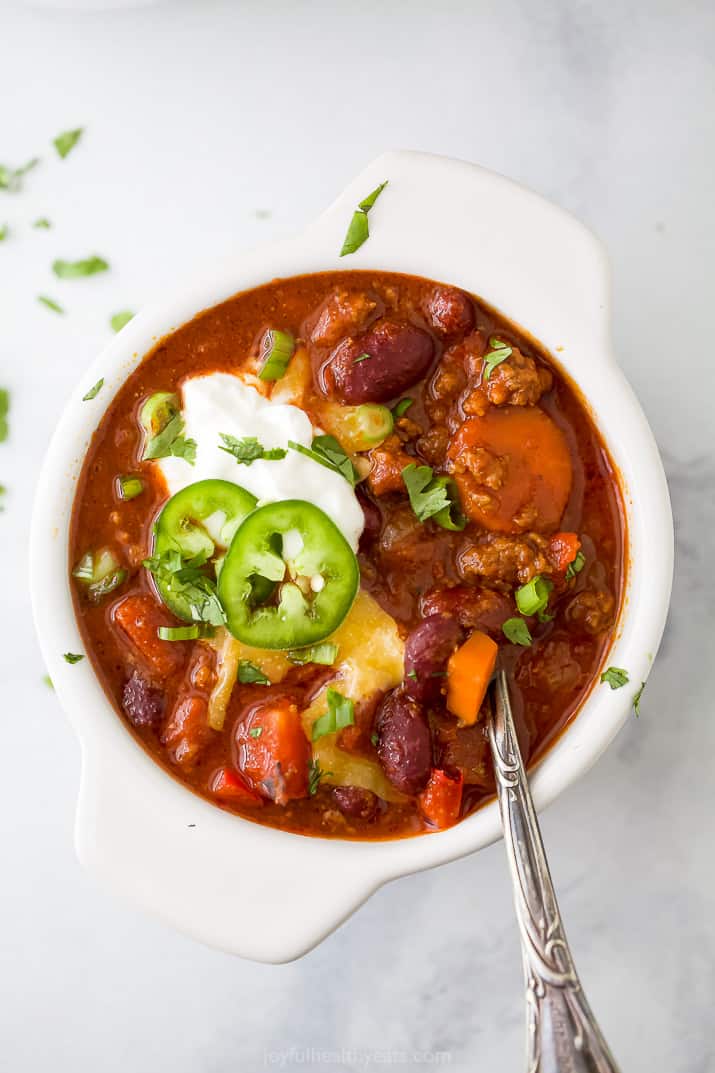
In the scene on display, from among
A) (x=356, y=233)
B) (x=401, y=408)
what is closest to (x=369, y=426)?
(x=401, y=408)

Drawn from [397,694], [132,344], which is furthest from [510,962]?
[132,344]

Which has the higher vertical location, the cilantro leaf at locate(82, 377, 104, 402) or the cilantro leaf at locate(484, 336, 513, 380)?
the cilantro leaf at locate(484, 336, 513, 380)

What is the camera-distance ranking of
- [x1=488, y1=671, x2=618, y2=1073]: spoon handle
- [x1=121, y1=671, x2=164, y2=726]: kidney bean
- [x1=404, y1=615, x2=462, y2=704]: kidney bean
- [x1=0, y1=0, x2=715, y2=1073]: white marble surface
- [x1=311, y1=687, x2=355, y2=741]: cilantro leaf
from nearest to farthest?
[x1=488, y1=671, x2=618, y2=1073]: spoon handle
[x1=404, y1=615, x2=462, y2=704]: kidney bean
[x1=311, y1=687, x2=355, y2=741]: cilantro leaf
[x1=121, y1=671, x2=164, y2=726]: kidney bean
[x1=0, y1=0, x2=715, y2=1073]: white marble surface

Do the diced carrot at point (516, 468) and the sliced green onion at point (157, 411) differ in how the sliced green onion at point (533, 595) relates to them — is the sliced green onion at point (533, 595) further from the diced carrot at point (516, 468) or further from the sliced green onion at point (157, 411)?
the sliced green onion at point (157, 411)

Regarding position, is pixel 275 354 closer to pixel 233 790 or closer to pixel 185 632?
pixel 185 632

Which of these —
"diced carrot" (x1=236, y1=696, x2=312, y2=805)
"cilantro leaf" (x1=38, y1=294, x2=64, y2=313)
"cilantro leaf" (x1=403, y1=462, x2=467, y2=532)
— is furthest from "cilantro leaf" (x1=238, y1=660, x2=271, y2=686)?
"cilantro leaf" (x1=38, y1=294, x2=64, y2=313)

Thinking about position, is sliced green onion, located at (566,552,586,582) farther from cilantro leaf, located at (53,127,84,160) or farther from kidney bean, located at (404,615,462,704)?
cilantro leaf, located at (53,127,84,160)
